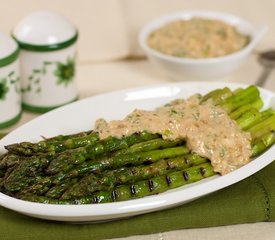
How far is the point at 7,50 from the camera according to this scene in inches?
124

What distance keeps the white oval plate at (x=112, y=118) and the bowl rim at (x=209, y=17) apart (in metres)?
0.48

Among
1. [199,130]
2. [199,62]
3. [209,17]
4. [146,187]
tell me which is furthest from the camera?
[209,17]

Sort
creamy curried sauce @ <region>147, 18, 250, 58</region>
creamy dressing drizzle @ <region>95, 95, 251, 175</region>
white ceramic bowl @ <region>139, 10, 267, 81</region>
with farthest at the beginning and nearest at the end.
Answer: creamy curried sauce @ <region>147, 18, 250, 58</region> < white ceramic bowl @ <region>139, 10, 267, 81</region> < creamy dressing drizzle @ <region>95, 95, 251, 175</region>

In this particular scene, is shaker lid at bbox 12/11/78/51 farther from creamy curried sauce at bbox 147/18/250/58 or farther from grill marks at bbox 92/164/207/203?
grill marks at bbox 92/164/207/203

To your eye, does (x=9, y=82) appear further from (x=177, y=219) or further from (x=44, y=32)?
(x=177, y=219)

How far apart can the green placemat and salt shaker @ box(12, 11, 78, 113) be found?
1018 millimetres

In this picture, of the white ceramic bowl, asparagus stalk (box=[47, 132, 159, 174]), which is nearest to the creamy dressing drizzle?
asparagus stalk (box=[47, 132, 159, 174])

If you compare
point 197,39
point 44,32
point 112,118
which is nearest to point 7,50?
point 44,32

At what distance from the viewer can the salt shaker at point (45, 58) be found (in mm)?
3324

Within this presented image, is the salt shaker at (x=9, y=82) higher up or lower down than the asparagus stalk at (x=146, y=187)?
lower down

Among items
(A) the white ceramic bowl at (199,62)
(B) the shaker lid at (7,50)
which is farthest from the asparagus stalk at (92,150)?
(A) the white ceramic bowl at (199,62)

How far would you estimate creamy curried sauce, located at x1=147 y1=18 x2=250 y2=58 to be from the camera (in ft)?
12.1

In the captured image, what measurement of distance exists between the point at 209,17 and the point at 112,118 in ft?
4.42

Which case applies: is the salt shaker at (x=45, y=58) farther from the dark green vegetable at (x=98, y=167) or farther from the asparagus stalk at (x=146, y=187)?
the asparagus stalk at (x=146, y=187)
